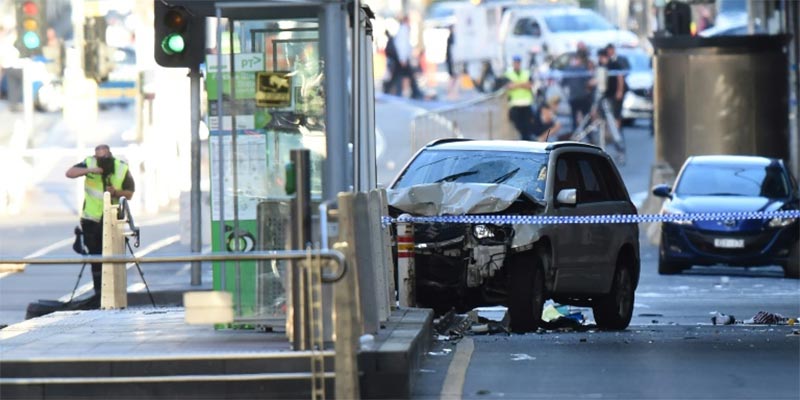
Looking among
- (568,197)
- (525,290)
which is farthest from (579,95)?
(525,290)

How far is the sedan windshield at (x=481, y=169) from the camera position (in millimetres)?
15359

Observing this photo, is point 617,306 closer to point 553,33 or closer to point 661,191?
point 661,191

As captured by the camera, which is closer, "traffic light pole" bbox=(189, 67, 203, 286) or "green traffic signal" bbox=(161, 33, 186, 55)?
"green traffic signal" bbox=(161, 33, 186, 55)

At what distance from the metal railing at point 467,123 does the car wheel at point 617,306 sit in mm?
17680

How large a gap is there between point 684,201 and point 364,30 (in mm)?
Answer: 11084

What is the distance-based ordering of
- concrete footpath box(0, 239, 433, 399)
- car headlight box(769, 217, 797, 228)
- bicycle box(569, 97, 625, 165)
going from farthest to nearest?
bicycle box(569, 97, 625, 165) < car headlight box(769, 217, 797, 228) < concrete footpath box(0, 239, 433, 399)

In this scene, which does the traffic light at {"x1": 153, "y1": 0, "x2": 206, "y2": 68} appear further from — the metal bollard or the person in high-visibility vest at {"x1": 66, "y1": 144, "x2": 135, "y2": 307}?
the metal bollard

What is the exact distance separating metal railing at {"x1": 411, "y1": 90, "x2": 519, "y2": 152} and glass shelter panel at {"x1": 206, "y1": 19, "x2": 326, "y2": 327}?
22.4 meters

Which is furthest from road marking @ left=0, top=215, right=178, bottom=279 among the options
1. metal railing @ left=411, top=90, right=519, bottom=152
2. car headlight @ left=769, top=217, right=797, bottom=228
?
car headlight @ left=769, top=217, right=797, bottom=228

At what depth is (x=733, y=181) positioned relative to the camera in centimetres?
2320

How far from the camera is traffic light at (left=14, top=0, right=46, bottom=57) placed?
2991cm

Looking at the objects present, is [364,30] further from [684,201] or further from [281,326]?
[684,201]

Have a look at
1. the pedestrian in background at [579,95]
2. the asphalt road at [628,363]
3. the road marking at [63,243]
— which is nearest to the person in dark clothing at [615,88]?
the pedestrian in background at [579,95]

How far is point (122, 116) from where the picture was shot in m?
52.7
